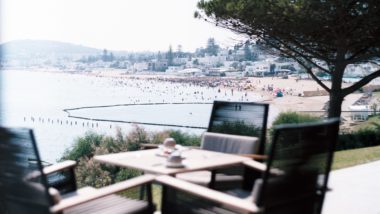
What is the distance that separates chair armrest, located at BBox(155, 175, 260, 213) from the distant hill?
311 ft

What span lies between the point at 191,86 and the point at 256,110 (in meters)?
102

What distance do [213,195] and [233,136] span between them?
1.37 meters

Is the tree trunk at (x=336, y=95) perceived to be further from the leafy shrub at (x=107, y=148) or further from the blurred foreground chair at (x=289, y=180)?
the blurred foreground chair at (x=289, y=180)

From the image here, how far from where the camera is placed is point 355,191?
16.7 ft

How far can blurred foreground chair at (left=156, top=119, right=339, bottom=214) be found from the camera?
2176 mm

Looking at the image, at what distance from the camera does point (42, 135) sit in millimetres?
30984

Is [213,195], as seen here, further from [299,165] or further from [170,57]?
[170,57]

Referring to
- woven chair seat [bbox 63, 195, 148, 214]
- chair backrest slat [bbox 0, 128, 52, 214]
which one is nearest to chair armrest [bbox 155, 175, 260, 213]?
woven chair seat [bbox 63, 195, 148, 214]

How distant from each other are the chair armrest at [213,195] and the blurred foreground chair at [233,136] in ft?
3.10

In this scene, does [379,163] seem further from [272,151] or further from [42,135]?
[42,135]

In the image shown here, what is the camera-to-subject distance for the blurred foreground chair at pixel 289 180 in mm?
2176

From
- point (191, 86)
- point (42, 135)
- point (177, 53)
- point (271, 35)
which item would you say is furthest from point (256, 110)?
point (177, 53)

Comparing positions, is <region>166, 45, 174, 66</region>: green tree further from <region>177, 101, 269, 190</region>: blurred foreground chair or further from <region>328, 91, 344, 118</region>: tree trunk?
<region>177, 101, 269, 190</region>: blurred foreground chair

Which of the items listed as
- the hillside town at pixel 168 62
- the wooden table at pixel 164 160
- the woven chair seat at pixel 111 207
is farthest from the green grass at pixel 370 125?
the hillside town at pixel 168 62
